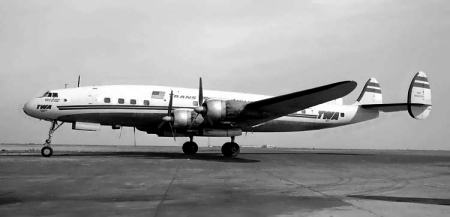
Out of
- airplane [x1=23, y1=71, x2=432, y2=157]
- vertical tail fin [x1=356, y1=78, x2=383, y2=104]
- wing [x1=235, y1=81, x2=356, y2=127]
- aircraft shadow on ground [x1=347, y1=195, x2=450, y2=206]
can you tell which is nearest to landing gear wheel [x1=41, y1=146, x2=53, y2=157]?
airplane [x1=23, y1=71, x2=432, y2=157]

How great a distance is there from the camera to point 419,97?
2811cm

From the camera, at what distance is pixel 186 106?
2278 cm

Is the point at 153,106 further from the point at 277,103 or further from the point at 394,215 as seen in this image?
the point at 394,215

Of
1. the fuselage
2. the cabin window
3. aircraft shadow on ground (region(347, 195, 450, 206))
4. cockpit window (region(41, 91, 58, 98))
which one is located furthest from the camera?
the cabin window

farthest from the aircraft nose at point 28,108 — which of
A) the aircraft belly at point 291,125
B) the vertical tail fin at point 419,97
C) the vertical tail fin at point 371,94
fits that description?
the vertical tail fin at point 419,97

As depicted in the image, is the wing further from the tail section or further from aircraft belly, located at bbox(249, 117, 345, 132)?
the tail section

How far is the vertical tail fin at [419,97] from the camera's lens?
27.5 meters

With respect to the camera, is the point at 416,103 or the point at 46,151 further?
the point at 416,103

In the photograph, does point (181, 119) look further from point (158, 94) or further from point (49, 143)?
point (49, 143)

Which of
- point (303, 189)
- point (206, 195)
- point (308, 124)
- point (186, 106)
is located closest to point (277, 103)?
point (186, 106)

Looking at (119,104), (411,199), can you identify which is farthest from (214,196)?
(119,104)

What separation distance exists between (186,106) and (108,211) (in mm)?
16931

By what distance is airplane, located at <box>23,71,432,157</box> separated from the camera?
18859mm

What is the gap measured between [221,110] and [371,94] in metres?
16.5
